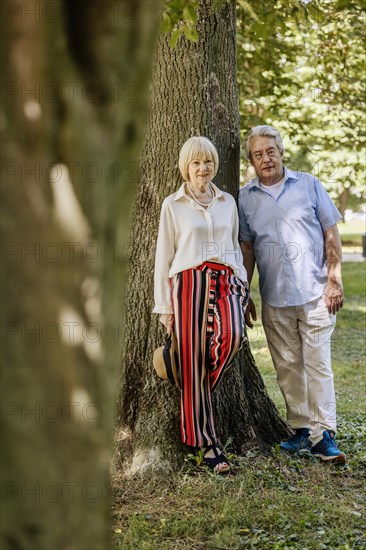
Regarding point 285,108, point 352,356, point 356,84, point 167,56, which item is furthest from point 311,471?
point 356,84

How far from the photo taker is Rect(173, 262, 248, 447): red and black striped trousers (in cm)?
472

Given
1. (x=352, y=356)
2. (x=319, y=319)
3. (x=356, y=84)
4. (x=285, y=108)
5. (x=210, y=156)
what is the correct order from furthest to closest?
(x=356, y=84) → (x=285, y=108) → (x=352, y=356) → (x=319, y=319) → (x=210, y=156)

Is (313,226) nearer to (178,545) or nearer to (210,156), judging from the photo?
(210,156)

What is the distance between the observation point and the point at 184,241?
474 centimetres

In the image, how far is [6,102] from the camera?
182 centimetres

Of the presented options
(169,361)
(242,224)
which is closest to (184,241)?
(169,361)

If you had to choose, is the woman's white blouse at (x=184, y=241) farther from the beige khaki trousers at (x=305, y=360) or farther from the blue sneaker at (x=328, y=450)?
the blue sneaker at (x=328, y=450)

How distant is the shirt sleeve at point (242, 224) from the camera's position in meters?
5.49

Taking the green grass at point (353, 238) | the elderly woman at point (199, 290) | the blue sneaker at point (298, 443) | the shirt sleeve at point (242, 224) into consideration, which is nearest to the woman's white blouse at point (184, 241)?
the elderly woman at point (199, 290)

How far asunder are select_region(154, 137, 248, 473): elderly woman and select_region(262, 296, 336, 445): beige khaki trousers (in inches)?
31.2

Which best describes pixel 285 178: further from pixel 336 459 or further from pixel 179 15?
pixel 336 459

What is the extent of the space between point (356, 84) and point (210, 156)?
933 centimetres

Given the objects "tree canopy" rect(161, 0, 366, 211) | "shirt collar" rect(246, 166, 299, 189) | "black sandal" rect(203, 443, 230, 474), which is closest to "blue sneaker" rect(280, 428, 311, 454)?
"black sandal" rect(203, 443, 230, 474)

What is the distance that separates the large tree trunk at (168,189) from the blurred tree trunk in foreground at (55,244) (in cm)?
308
